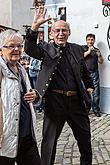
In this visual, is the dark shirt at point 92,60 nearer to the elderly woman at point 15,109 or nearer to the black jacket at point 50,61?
→ the black jacket at point 50,61

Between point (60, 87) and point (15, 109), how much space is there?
3.62 ft

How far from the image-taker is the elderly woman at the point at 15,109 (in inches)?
124

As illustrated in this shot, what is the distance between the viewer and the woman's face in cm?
328

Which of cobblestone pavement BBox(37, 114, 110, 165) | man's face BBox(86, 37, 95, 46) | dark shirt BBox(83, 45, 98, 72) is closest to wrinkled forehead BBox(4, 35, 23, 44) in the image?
cobblestone pavement BBox(37, 114, 110, 165)

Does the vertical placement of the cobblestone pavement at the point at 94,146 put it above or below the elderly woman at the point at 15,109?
below

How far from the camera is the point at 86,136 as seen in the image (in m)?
4.39

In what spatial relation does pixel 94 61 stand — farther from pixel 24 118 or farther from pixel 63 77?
pixel 24 118

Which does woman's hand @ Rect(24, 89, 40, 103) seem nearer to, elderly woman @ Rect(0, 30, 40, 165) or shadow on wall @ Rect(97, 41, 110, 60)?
elderly woman @ Rect(0, 30, 40, 165)

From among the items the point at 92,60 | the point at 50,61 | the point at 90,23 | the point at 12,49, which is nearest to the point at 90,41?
the point at 92,60

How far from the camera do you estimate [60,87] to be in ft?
13.8

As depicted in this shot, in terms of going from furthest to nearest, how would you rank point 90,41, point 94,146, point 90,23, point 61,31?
1. point 90,23
2. point 90,41
3. point 94,146
4. point 61,31

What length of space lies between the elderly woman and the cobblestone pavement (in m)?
1.85

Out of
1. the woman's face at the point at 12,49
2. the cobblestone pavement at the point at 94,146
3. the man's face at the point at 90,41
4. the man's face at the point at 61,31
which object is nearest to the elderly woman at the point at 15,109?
the woman's face at the point at 12,49

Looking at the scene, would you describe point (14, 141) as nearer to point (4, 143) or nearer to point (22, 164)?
point (4, 143)
